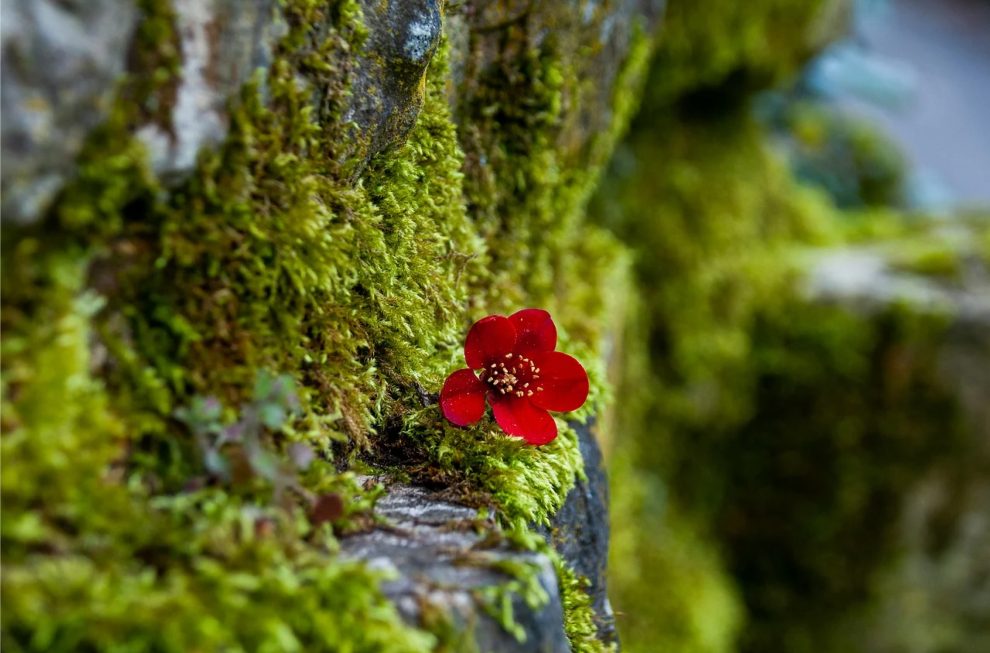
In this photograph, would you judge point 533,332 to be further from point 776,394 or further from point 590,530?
point 776,394

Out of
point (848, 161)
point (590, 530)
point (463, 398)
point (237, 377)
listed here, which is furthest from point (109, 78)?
point (848, 161)

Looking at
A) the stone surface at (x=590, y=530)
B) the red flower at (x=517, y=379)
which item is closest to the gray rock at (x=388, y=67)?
the red flower at (x=517, y=379)

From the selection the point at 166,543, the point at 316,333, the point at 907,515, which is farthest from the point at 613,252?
the point at 907,515

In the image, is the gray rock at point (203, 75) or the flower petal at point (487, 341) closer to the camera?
the gray rock at point (203, 75)

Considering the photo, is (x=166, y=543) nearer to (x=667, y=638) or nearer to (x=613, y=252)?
(x=613, y=252)

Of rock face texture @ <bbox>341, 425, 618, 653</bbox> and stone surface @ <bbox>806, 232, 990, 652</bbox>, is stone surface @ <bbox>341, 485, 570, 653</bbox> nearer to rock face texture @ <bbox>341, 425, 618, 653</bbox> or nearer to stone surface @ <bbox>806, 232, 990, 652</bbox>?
rock face texture @ <bbox>341, 425, 618, 653</bbox>

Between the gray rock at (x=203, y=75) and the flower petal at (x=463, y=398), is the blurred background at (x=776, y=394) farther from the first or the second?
the gray rock at (x=203, y=75)

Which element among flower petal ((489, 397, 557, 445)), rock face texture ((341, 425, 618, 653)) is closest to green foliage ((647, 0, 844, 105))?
flower petal ((489, 397, 557, 445))
